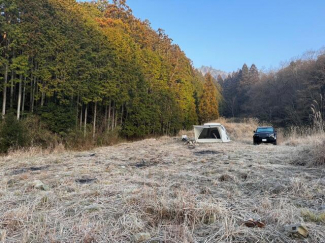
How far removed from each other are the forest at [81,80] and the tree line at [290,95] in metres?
0.53

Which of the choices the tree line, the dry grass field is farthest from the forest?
the dry grass field

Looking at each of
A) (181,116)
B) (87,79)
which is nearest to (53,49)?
(87,79)

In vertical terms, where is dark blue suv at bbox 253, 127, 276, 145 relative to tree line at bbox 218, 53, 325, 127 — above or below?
below

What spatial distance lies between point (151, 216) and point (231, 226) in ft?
2.47

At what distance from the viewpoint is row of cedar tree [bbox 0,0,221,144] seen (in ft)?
34.7

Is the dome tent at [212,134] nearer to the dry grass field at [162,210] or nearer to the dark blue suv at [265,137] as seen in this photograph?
the dark blue suv at [265,137]

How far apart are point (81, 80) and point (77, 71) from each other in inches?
20.6

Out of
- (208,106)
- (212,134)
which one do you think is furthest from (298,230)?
(208,106)

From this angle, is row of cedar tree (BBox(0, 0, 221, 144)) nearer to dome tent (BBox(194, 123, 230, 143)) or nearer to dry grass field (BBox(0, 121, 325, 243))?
dome tent (BBox(194, 123, 230, 143))

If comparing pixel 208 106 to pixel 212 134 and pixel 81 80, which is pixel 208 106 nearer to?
pixel 212 134

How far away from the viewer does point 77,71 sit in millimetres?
12242

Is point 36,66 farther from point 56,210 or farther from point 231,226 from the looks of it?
point 231,226

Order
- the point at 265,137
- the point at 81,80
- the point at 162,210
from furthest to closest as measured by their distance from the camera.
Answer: the point at 265,137 → the point at 81,80 → the point at 162,210

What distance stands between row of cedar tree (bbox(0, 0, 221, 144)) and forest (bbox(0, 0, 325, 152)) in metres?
0.05
